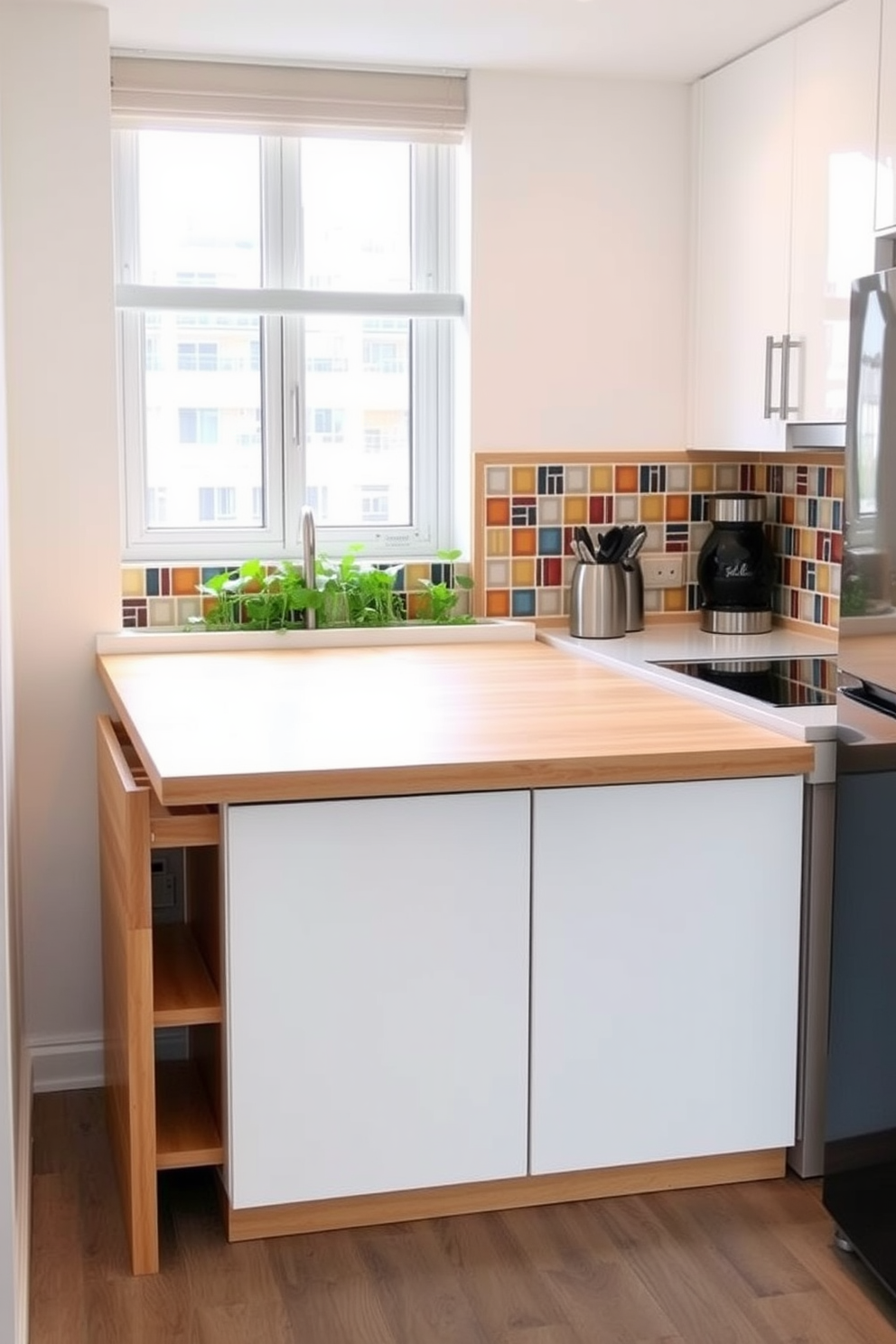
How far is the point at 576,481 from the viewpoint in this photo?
13.3 ft

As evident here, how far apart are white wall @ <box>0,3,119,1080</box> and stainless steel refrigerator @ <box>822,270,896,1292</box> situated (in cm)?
171

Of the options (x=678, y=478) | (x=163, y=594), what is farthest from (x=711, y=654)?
(x=163, y=594)

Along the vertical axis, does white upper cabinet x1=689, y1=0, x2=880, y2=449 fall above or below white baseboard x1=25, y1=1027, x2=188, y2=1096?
above

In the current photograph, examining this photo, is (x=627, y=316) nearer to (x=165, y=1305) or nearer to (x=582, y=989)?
(x=582, y=989)

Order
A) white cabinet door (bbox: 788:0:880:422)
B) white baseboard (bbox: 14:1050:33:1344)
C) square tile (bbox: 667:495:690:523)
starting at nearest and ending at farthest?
white baseboard (bbox: 14:1050:33:1344), white cabinet door (bbox: 788:0:880:422), square tile (bbox: 667:495:690:523)

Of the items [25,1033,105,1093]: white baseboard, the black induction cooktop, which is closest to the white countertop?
the black induction cooktop

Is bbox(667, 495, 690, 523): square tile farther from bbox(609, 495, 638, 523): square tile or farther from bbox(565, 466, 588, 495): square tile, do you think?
bbox(565, 466, 588, 495): square tile

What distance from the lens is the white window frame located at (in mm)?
3857

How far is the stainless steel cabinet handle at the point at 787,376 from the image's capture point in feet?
11.4

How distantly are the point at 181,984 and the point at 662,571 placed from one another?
1.86 metres

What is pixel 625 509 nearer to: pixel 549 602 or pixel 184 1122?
pixel 549 602

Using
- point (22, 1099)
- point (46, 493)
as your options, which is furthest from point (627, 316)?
point (22, 1099)

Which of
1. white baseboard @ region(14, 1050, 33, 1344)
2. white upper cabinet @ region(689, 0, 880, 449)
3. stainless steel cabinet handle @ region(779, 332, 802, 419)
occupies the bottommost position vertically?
white baseboard @ region(14, 1050, 33, 1344)

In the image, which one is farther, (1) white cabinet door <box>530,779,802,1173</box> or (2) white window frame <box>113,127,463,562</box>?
(2) white window frame <box>113,127,463,562</box>
